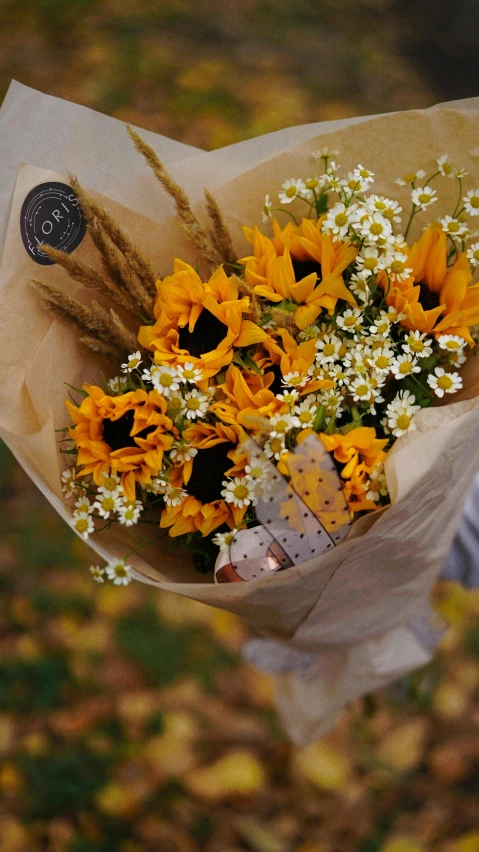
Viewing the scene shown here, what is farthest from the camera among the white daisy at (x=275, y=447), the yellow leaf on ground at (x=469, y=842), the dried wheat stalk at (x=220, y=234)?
the yellow leaf on ground at (x=469, y=842)

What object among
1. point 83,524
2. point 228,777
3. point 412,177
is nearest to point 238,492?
point 83,524

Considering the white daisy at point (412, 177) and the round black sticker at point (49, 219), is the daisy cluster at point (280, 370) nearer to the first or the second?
the white daisy at point (412, 177)

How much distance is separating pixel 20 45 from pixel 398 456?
111 inches

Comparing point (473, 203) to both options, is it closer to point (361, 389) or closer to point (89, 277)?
point (361, 389)

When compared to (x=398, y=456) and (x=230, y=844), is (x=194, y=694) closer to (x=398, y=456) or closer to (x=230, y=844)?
(x=230, y=844)

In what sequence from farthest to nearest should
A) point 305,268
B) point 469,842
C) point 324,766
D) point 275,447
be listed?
point 324,766
point 469,842
point 305,268
point 275,447

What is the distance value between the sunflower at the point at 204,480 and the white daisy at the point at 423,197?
0.29m

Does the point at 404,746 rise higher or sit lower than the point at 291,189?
lower

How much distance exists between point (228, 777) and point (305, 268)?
3.79 ft

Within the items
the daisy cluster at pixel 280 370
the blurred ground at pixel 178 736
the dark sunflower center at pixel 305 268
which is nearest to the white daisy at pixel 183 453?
the daisy cluster at pixel 280 370

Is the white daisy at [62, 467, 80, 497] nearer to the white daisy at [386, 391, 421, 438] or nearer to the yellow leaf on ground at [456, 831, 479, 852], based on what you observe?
the white daisy at [386, 391, 421, 438]

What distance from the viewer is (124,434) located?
659mm

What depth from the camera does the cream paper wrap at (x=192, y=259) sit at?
2.23 ft

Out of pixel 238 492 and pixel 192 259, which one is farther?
pixel 192 259
